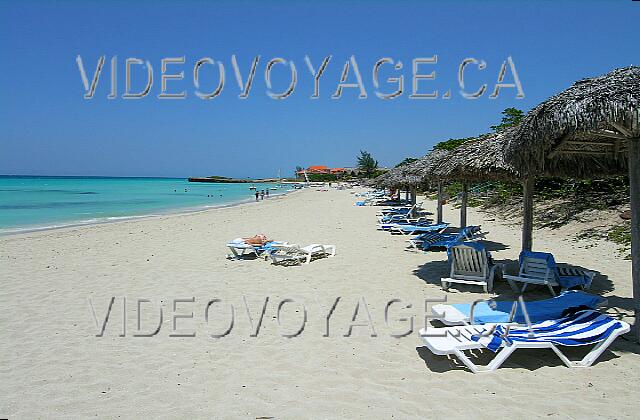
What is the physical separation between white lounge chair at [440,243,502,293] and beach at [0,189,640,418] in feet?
0.56

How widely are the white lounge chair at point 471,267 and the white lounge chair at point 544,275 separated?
0.30m

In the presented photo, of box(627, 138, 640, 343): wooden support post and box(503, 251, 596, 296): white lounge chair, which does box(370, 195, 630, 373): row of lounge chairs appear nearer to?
box(503, 251, 596, 296): white lounge chair

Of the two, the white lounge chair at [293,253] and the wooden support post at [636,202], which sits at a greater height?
the wooden support post at [636,202]

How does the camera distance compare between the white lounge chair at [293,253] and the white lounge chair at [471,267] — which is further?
the white lounge chair at [293,253]

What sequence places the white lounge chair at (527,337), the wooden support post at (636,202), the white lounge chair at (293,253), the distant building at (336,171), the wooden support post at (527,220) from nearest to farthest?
1. the white lounge chair at (527,337)
2. the wooden support post at (636,202)
3. the wooden support post at (527,220)
4. the white lounge chair at (293,253)
5. the distant building at (336,171)

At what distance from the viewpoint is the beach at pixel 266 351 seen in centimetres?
303

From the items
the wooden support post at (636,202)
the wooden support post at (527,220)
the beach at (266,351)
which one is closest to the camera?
the beach at (266,351)

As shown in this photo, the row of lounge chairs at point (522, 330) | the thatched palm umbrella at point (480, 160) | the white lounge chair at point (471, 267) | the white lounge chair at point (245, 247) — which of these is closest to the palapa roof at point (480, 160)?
the thatched palm umbrella at point (480, 160)

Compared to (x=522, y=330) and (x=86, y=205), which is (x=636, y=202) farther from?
(x=86, y=205)

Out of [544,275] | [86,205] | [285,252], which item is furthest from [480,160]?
[86,205]

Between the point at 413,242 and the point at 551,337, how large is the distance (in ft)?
18.4

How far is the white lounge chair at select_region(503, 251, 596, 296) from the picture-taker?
211 inches

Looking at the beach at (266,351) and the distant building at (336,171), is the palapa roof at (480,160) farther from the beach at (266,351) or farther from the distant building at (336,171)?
the distant building at (336,171)

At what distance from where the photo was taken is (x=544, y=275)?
545 cm
